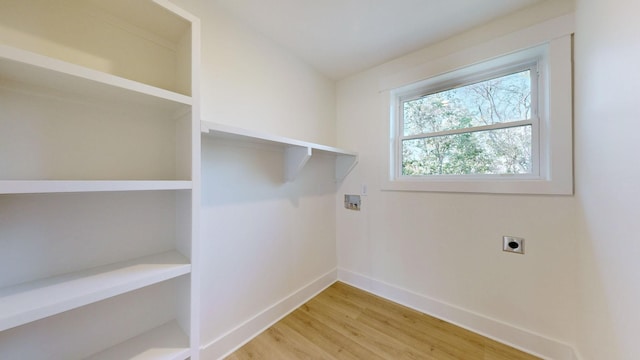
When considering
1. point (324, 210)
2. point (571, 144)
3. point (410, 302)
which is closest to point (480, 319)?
point (410, 302)

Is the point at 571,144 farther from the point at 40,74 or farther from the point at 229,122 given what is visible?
the point at 40,74

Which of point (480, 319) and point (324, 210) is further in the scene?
point (324, 210)

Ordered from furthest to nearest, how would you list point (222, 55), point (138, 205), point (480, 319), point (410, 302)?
point (410, 302) < point (480, 319) < point (222, 55) < point (138, 205)

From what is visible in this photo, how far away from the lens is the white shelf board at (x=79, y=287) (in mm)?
589

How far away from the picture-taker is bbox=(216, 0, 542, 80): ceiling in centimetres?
136

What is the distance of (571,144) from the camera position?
1.26 metres

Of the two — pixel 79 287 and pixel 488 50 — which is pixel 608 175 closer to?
pixel 488 50

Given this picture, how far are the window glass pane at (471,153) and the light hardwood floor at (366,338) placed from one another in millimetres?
1217

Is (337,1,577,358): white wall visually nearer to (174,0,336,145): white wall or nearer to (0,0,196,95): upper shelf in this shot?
(174,0,336,145): white wall

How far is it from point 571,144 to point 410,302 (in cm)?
159

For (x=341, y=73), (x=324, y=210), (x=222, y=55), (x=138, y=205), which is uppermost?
(x=341, y=73)

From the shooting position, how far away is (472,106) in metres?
1.72

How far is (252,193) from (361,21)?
1.46 m

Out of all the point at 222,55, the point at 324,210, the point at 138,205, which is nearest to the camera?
the point at 138,205
